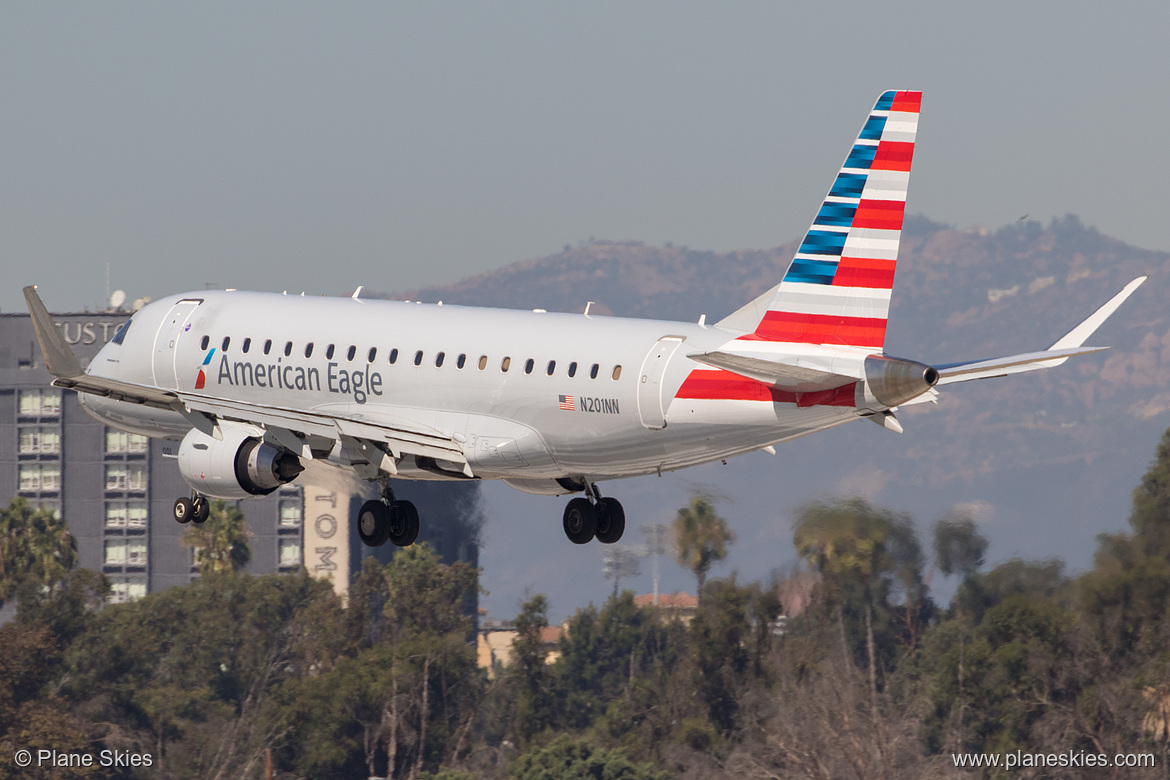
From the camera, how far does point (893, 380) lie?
3506cm

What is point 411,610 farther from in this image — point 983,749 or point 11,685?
point 983,749

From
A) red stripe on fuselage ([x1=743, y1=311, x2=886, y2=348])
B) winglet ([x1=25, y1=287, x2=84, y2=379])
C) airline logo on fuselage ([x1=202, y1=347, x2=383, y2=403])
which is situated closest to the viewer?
red stripe on fuselage ([x1=743, y1=311, x2=886, y2=348])

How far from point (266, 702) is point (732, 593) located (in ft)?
125

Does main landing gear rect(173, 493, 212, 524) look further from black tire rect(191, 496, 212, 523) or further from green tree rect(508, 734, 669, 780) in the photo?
green tree rect(508, 734, 669, 780)

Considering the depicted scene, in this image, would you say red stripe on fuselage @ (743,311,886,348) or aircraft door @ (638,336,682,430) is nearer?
red stripe on fuselage @ (743,311,886,348)

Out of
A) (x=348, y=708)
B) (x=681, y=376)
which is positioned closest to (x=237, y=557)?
(x=348, y=708)

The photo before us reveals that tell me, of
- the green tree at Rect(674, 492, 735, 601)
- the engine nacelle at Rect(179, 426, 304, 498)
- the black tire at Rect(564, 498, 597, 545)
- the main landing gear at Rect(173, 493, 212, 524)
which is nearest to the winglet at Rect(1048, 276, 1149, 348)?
the black tire at Rect(564, 498, 597, 545)

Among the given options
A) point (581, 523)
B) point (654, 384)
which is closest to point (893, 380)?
point (654, 384)

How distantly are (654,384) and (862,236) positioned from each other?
591cm

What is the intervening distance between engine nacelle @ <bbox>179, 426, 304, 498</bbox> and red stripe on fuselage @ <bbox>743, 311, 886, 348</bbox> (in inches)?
540

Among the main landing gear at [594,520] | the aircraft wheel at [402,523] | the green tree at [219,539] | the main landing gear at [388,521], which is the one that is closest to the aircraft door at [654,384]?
the main landing gear at [594,520]

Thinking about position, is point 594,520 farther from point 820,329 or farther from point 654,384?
point 820,329

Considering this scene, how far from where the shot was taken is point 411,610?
149125mm

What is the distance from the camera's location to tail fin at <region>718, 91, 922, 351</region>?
36.1 m
